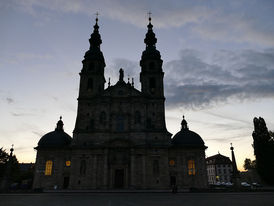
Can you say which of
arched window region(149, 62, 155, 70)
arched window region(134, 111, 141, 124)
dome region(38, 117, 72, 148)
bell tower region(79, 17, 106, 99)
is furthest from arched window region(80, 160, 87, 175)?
arched window region(149, 62, 155, 70)

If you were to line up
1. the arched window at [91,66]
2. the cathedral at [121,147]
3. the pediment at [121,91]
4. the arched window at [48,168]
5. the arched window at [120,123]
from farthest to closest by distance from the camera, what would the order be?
the arched window at [91,66]
the pediment at [121,91]
the arched window at [120,123]
the arched window at [48,168]
the cathedral at [121,147]

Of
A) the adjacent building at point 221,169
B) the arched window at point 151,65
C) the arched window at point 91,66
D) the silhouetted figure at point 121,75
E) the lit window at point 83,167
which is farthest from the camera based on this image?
the adjacent building at point 221,169

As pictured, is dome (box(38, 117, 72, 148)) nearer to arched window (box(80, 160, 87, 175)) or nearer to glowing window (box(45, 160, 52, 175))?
glowing window (box(45, 160, 52, 175))

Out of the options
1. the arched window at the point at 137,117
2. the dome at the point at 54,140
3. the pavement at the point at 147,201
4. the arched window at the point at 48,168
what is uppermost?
the arched window at the point at 137,117

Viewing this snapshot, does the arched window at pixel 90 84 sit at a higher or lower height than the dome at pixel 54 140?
higher

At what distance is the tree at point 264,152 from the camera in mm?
39812

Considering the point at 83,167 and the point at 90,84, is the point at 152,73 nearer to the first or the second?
the point at 90,84

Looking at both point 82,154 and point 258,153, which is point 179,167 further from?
point 82,154

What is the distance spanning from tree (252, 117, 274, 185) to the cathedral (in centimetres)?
1026

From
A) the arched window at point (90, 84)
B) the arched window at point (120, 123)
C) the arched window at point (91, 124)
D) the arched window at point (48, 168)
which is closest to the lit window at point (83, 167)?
the arched window at point (48, 168)

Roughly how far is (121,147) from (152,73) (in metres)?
16.4

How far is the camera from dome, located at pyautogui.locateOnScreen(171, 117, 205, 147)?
139ft

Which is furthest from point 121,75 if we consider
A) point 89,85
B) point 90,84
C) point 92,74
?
point 89,85

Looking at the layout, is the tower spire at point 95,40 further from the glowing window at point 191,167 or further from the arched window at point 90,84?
the glowing window at point 191,167
